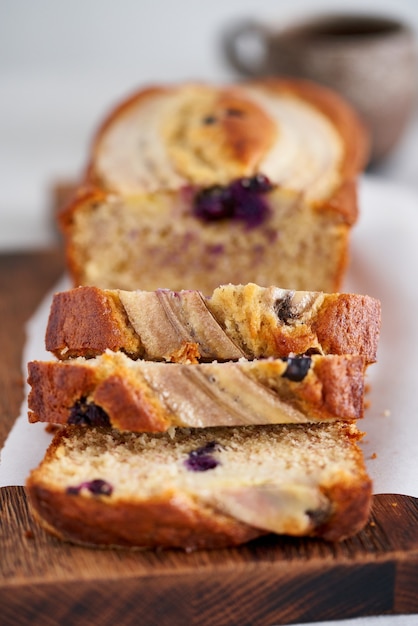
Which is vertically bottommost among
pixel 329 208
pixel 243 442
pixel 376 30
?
pixel 243 442

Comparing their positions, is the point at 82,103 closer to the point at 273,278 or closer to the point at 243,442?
the point at 273,278

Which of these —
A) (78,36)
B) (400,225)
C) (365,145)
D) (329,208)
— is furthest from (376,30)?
(78,36)

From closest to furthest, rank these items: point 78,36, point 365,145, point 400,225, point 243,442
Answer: point 243,442 < point 400,225 < point 365,145 < point 78,36

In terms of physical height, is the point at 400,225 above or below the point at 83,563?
above

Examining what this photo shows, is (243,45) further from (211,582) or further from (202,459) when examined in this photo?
(211,582)

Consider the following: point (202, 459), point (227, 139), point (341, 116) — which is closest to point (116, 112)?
point (227, 139)

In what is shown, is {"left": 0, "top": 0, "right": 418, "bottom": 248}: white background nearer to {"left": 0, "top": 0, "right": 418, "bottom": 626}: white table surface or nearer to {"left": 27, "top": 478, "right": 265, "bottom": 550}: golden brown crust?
{"left": 0, "top": 0, "right": 418, "bottom": 626}: white table surface
